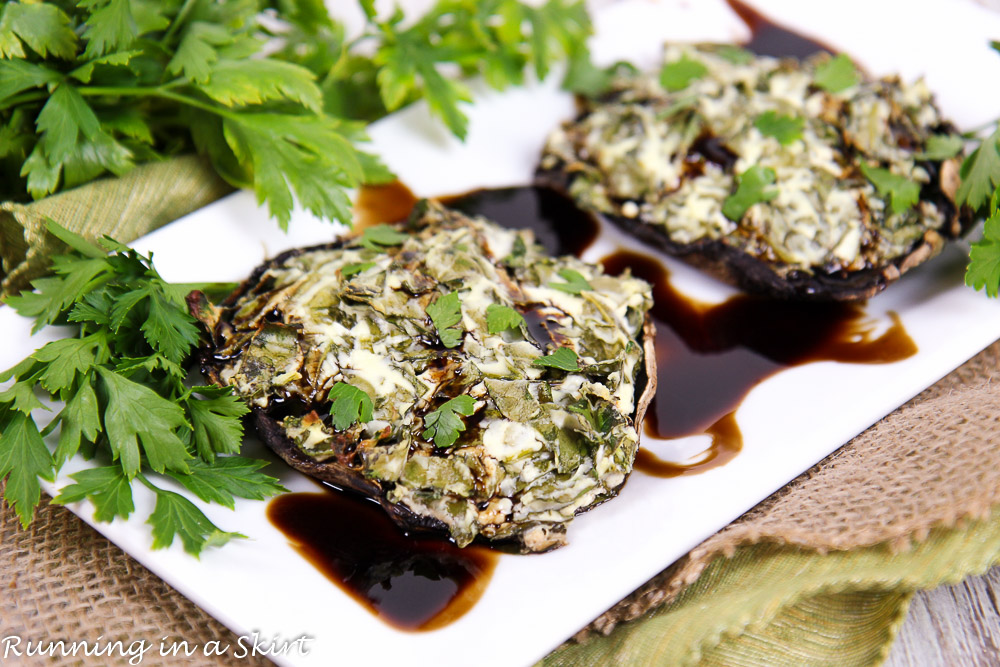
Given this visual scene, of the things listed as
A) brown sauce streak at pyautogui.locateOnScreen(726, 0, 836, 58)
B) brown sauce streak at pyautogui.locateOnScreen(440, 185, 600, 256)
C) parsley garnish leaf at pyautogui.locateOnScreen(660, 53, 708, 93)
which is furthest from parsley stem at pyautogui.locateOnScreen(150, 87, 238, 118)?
brown sauce streak at pyautogui.locateOnScreen(726, 0, 836, 58)

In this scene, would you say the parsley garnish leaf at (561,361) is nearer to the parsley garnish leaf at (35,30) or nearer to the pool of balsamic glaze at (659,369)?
the pool of balsamic glaze at (659,369)

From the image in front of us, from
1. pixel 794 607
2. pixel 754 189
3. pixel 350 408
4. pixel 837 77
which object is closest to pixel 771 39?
pixel 837 77

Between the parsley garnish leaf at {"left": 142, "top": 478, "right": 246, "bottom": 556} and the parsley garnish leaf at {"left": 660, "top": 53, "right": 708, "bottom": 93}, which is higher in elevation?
the parsley garnish leaf at {"left": 660, "top": 53, "right": 708, "bottom": 93}

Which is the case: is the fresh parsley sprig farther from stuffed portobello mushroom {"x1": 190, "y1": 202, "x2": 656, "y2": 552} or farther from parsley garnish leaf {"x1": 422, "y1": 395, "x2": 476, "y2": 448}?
parsley garnish leaf {"x1": 422, "y1": 395, "x2": 476, "y2": 448}

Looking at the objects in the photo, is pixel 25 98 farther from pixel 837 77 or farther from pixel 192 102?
pixel 837 77

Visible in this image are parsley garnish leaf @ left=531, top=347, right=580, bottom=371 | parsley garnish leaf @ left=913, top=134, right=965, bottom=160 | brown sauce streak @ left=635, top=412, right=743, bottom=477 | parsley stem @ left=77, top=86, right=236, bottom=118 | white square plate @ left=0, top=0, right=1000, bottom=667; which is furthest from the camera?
parsley garnish leaf @ left=913, top=134, right=965, bottom=160

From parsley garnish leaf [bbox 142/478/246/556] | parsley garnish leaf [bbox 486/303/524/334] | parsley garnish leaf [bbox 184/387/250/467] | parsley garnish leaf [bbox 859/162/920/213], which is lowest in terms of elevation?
parsley garnish leaf [bbox 142/478/246/556]
